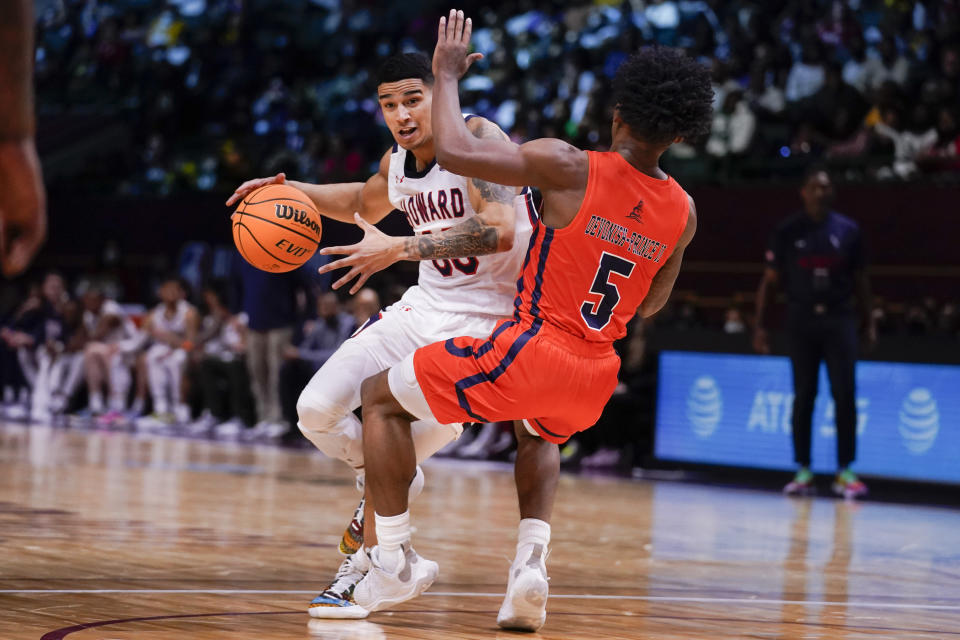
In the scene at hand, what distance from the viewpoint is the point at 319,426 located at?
4.59m

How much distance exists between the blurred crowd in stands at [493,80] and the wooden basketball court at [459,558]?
14.9 feet

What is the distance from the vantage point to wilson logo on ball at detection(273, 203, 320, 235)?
184 inches

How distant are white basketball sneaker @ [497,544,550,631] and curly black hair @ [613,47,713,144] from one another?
141 centimetres

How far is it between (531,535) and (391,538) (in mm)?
454

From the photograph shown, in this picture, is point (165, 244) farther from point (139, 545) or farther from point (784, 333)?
point (139, 545)

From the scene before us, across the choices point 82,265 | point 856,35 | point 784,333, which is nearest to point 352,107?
point 82,265

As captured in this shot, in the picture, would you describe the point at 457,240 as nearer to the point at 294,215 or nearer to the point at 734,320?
the point at 294,215

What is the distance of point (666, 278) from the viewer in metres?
4.61

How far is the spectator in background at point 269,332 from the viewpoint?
42.4 ft

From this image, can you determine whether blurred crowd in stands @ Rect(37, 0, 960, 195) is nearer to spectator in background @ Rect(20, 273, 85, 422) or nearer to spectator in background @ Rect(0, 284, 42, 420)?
spectator in background @ Rect(20, 273, 85, 422)

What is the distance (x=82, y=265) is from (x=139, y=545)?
14488mm

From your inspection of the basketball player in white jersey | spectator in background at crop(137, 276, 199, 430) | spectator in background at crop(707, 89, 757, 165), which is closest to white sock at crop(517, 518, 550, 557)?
the basketball player in white jersey

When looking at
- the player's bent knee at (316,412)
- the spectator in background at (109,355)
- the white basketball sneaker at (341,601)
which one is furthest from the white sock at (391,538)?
the spectator in background at (109,355)

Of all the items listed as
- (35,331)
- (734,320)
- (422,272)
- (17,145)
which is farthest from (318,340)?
(17,145)
